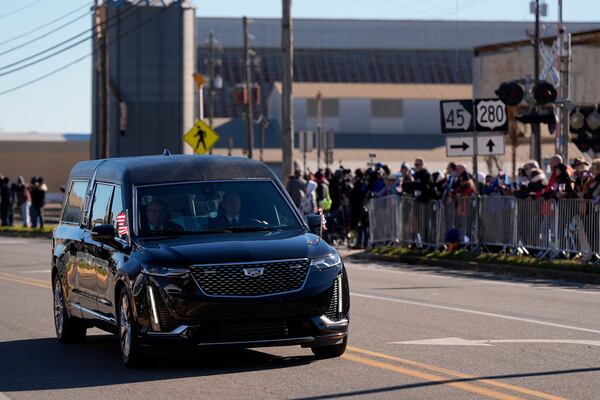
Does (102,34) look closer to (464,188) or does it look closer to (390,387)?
(464,188)

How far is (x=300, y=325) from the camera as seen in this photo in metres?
10.8

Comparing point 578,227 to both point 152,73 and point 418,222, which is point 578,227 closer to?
point 418,222

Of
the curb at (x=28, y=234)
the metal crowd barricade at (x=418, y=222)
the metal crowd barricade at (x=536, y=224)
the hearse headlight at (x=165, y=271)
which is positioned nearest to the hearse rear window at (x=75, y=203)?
the hearse headlight at (x=165, y=271)

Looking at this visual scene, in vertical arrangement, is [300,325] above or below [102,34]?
below

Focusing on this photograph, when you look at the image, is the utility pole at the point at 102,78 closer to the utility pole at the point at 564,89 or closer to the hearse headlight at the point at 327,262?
the utility pole at the point at 564,89

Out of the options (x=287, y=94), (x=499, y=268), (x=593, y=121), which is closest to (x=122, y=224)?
(x=499, y=268)

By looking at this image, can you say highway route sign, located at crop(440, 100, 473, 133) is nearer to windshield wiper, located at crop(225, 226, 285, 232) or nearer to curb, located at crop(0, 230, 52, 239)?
windshield wiper, located at crop(225, 226, 285, 232)

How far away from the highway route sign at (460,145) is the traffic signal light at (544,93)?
5.08ft

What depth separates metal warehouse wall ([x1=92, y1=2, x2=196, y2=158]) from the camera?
154ft

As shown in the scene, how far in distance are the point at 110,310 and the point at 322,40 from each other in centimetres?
8280

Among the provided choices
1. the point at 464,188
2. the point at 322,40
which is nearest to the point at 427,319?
the point at 464,188

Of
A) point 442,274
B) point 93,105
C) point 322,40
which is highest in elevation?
point 322,40

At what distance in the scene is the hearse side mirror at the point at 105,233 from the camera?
11680 millimetres

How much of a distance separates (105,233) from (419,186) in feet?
54.9
